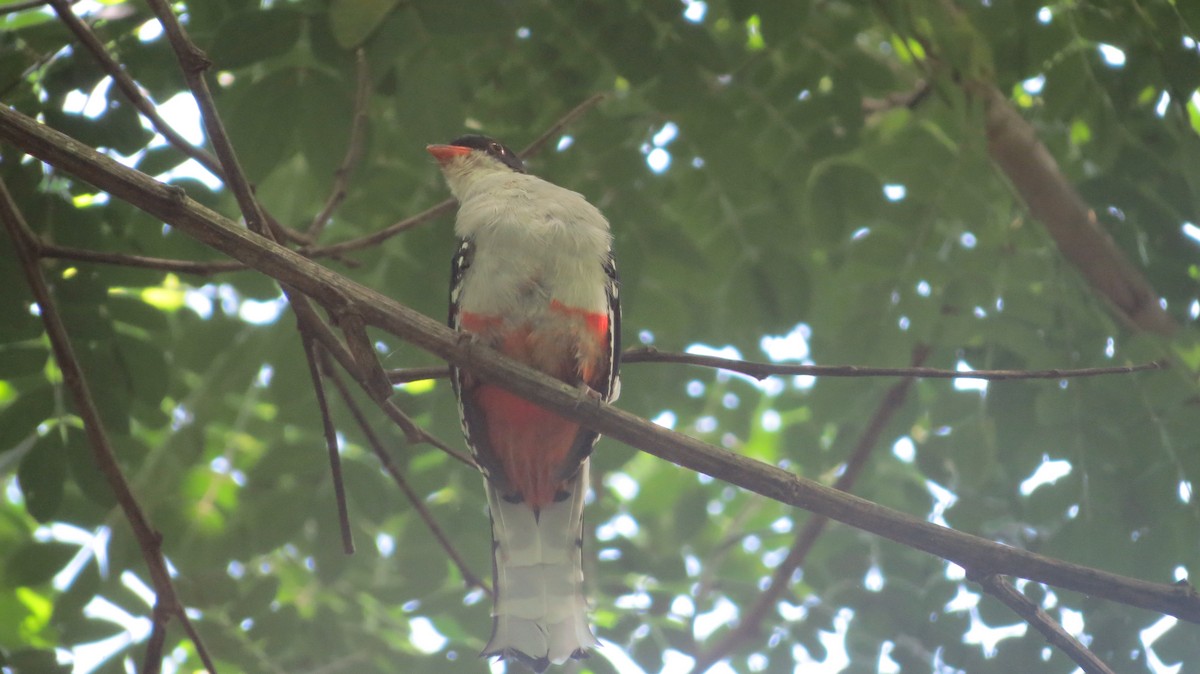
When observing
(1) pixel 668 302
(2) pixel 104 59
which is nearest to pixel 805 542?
(1) pixel 668 302

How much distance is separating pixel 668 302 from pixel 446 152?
1.34 meters

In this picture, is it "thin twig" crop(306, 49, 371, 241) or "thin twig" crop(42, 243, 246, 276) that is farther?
"thin twig" crop(306, 49, 371, 241)

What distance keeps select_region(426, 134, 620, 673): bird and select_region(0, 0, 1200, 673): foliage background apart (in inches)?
Answer: 16.7

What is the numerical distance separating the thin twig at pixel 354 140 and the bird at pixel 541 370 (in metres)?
0.33

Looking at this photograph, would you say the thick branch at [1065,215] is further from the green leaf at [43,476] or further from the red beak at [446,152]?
the green leaf at [43,476]

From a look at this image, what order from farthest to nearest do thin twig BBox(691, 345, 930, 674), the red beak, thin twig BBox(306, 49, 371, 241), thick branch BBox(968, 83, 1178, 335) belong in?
thin twig BBox(691, 345, 930, 674) → thick branch BBox(968, 83, 1178, 335) → the red beak → thin twig BBox(306, 49, 371, 241)

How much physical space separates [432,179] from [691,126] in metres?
1.21

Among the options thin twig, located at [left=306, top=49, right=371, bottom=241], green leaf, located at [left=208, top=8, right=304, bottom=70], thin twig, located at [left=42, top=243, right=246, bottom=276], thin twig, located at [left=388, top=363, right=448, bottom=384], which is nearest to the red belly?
thin twig, located at [left=388, top=363, right=448, bottom=384]

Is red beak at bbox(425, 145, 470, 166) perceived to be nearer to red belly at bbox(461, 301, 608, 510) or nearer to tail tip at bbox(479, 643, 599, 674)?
red belly at bbox(461, 301, 608, 510)

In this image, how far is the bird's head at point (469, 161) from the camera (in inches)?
171

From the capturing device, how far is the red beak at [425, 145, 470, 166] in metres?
4.24

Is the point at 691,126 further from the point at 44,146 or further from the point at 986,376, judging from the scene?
the point at 44,146

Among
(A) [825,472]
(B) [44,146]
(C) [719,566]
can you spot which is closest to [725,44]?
(A) [825,472]

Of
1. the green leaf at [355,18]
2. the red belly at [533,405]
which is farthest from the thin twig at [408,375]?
the green leaf at [355,18]
